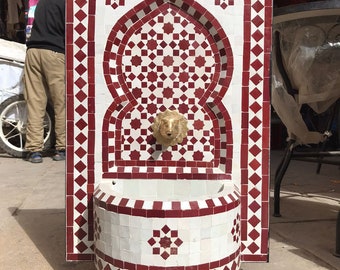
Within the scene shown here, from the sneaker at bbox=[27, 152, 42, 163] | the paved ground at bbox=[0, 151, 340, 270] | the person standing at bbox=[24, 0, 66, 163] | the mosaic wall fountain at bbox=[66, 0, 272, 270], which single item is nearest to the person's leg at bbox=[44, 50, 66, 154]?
the person standing at bbox=[24, 0, 66, 163]

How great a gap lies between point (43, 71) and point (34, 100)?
0.30m

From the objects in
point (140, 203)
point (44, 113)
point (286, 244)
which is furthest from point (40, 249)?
point (44, 113)

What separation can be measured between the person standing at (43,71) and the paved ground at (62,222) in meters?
0.44

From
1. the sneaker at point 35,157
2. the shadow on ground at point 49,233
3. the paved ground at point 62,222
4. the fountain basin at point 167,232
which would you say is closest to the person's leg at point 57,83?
the sneaker at point 35,157

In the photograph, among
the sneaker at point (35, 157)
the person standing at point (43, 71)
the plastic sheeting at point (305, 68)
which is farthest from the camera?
the sneaker at point (35, 157)

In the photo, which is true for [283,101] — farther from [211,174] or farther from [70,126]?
[70,126]

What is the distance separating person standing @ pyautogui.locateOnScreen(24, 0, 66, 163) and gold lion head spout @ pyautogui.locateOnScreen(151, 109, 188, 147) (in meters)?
2.67

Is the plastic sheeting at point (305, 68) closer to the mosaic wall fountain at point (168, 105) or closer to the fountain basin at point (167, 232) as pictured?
the mosaic wall fountain at point (168, 105)

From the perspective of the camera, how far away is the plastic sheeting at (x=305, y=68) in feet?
8.90

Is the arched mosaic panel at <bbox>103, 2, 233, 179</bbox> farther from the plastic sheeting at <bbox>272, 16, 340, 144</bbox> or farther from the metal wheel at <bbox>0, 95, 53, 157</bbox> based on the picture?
the metal wheel at <bbox>0, 95, 53, 157</bbox>

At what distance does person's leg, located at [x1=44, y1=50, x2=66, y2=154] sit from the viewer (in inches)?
183

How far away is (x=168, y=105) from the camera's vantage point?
2145 mm

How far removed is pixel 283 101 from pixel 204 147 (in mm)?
1084

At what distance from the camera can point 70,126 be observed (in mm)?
2115
